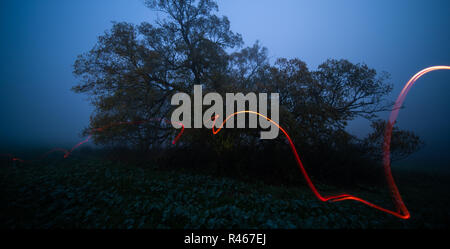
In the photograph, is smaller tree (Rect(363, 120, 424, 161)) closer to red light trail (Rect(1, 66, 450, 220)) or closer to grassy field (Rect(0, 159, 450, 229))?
red light trail (Rect(1, 66, 450, 220))

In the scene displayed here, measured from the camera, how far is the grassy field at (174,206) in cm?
428

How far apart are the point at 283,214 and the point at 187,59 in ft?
40.2

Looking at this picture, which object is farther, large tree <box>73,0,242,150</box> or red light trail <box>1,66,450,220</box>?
large tree <box>73,0,242,150</box>

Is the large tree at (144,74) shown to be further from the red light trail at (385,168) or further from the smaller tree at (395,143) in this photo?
the smaller tree at (395,143)

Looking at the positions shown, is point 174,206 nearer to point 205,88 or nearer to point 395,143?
point 205,88

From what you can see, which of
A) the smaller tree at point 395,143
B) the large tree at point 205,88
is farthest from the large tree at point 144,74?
the smaller tree at point 395,143

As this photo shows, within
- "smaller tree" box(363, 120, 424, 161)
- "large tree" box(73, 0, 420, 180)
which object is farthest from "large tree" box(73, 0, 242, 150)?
"smaller tree" box(363, 120, 424, 161)

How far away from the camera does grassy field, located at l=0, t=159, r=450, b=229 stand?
14.0 feet

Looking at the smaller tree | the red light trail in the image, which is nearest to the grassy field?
the red light trail

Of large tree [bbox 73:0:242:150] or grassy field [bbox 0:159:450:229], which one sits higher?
large tree [bbox 73:0:242:150]

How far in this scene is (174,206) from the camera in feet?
16.5
